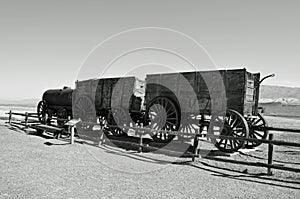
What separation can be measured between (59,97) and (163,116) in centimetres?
919

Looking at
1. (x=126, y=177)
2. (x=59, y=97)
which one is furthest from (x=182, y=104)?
(x=59, y=97)

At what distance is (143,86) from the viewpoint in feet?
47.1

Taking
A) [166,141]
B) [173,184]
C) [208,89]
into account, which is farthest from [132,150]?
[173,184]

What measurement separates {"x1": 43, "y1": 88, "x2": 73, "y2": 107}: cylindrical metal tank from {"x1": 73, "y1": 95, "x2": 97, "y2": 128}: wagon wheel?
44.7 inches

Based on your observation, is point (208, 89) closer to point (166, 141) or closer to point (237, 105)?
point (237, 105)

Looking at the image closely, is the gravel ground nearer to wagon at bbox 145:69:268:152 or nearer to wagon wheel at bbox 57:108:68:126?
wagon at bbox 145:69:268:152

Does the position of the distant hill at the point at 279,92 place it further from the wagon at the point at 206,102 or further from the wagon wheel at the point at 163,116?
the wagon wheel at the point at 163,116

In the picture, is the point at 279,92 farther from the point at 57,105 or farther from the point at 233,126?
the point at 233,126

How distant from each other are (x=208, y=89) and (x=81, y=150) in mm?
5293

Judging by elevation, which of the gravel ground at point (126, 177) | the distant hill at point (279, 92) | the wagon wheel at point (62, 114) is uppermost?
the distant hill at point (279, 92)

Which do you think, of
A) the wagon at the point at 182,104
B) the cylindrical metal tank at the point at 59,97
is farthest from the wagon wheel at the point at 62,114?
the wagon at the point at 182,104

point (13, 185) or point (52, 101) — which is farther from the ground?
point (52, 101)

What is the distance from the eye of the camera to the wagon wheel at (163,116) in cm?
1153

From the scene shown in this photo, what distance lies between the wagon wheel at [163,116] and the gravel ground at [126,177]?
2.15m
